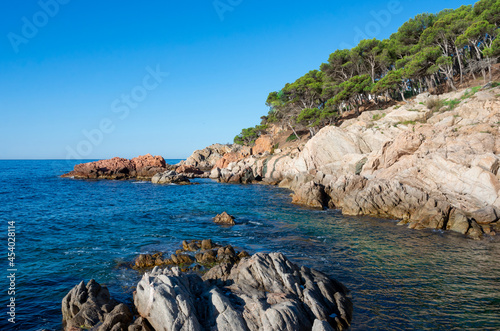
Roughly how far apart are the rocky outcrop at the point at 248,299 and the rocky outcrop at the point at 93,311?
2.19 feet

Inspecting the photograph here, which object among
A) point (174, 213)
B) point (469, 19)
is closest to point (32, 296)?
point (174, 213)

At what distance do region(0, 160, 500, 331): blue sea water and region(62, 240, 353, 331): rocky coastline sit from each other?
4.23 ft

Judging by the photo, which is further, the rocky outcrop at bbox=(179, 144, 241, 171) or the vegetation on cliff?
the rocky outcrop at bbox=(179, 144, 241, 171)

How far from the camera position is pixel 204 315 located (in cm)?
979

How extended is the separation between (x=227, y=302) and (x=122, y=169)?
72.1 meters

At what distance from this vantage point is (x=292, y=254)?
18188mm

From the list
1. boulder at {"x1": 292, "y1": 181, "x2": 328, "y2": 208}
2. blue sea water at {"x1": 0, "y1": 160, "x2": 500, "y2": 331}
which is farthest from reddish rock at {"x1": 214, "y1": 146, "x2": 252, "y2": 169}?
blue sea water at {"x1": 0, "y1": 160, "x2": 500, "y2": 331}

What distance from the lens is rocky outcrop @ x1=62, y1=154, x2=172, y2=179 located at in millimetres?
72500

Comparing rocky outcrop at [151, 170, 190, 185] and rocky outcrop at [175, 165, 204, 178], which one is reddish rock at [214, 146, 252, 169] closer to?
rocky outcrop at [175, 165, 204, 178]

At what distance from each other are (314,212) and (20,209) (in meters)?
35.3

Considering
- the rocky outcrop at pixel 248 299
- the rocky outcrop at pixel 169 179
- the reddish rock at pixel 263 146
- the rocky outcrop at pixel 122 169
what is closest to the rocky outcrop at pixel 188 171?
the rocky outcrop at pixel 122 169

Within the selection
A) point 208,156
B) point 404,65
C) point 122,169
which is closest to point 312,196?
point 404,65

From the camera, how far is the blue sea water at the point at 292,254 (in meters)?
11.4

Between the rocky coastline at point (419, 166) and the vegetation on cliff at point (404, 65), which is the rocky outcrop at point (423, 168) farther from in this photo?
the vegetation on cliff at point (404, 65)
